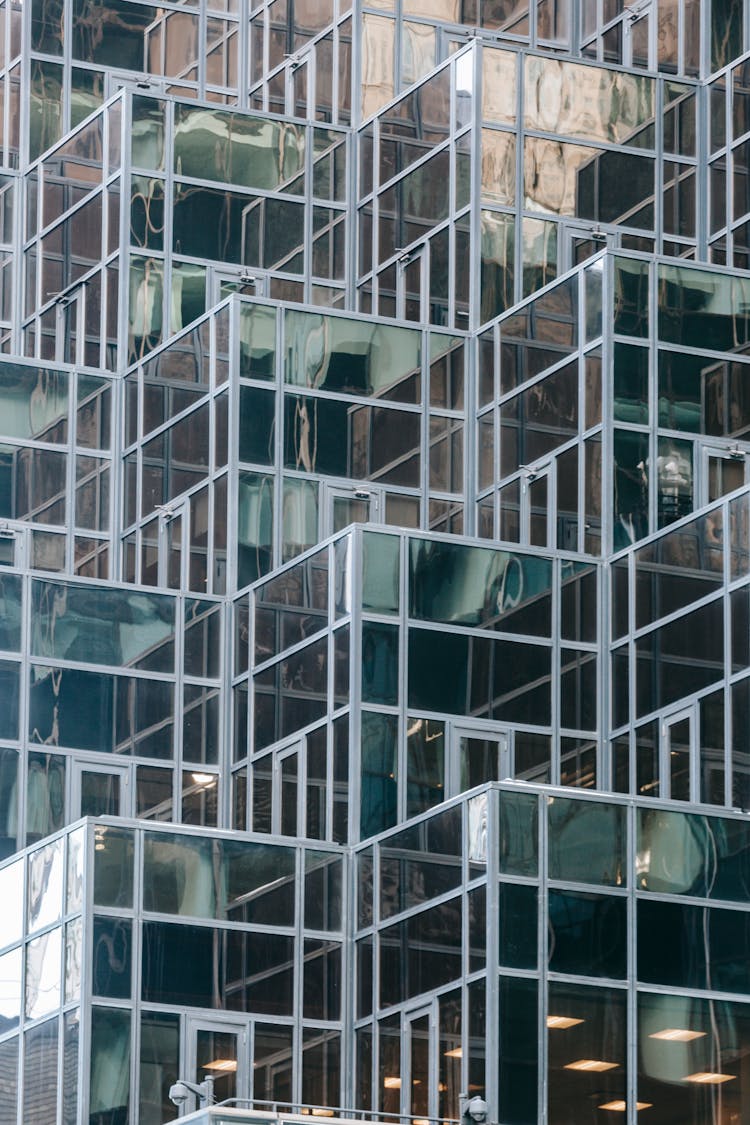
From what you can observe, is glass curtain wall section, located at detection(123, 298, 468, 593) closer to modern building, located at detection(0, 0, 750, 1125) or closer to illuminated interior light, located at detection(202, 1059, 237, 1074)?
modern building, located at detection(0, 0, 750, 1125)

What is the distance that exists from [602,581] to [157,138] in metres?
17.9

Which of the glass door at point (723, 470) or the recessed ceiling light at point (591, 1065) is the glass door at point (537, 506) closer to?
the glass door at point (723, 470)

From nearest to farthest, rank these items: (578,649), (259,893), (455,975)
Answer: (455,975), (259,893), (578,649)

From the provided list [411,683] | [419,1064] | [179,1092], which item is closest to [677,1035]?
[419,1064]

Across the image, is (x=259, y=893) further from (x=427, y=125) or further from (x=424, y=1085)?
(x=427, y=125)

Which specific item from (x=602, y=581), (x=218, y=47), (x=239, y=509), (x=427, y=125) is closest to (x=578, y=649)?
(x=602, y=581)

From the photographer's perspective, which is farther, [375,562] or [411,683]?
[375,562]

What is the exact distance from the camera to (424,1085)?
160 ft

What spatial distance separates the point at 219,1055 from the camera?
165ft

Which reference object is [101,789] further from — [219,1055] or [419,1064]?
[419,1064]

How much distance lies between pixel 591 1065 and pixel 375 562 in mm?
11156

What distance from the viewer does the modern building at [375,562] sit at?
48781 millimetres

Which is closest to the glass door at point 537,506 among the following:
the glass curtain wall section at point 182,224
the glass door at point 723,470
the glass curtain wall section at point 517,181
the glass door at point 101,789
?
the glass door at point 723,470

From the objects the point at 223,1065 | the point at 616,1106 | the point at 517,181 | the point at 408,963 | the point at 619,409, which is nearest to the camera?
the point at 616,1106
